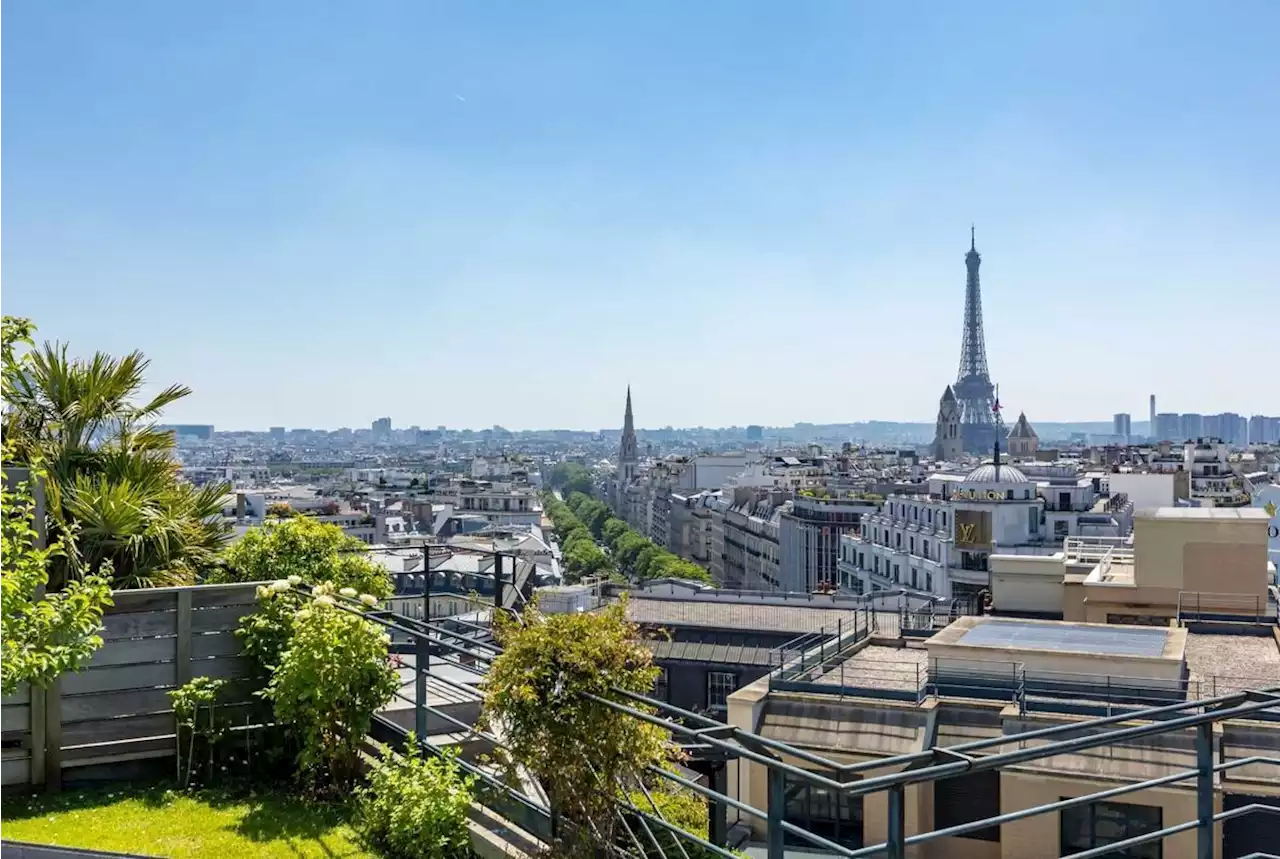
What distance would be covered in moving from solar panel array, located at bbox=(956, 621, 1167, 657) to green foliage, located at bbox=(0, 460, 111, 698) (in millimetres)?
13292

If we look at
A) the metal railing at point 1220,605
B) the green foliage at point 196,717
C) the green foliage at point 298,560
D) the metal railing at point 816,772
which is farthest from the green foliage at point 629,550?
the metal railing at point 816,772

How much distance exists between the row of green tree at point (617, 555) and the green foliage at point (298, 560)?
65.9 m

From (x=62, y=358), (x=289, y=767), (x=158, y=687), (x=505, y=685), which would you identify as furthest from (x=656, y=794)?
(x=62, y=358)

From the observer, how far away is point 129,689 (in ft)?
25.6

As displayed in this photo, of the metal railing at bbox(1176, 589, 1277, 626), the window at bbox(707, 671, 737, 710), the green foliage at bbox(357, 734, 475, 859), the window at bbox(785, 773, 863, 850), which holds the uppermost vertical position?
the green foliage at bbox(357, 734, 475, 859)

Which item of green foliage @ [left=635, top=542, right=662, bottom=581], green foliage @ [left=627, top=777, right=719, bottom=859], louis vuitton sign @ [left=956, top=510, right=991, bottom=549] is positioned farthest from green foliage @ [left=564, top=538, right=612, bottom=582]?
green foliage @ [left=627, top=777, right=719, bottom=859]

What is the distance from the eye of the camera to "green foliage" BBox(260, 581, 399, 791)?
281 inches

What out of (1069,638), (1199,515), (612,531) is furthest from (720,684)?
(612,531)

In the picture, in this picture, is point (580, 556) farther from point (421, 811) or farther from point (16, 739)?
point (421, 811)

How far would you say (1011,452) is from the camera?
463 feet

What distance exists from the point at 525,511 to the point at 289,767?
11771 cm

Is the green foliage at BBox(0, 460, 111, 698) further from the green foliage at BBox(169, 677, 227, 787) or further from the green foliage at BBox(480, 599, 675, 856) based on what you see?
the green foliage at BBox(480, 599, 675, 856)

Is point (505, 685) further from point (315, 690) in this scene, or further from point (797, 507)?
point (797, 507)

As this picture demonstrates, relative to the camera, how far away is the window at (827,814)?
48.1 ft
